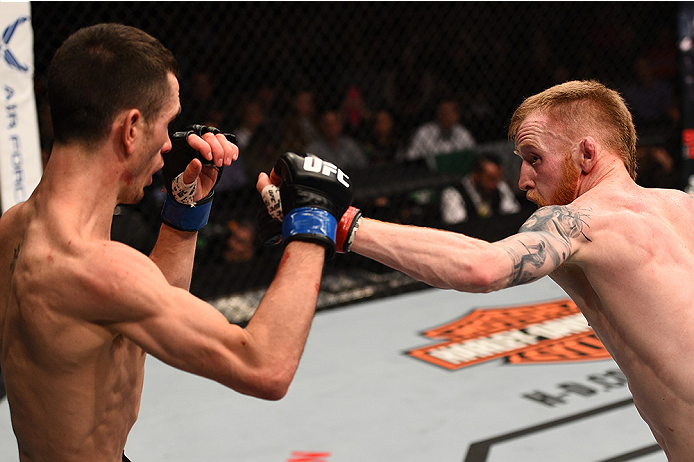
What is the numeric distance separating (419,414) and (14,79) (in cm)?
208

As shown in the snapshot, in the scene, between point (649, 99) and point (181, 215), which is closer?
point (181, 215)

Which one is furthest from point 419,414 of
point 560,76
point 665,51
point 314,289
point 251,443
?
point 665,51

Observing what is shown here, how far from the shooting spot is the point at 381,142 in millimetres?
4848

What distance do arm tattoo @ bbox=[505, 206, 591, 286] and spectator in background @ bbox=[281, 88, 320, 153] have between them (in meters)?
3.03

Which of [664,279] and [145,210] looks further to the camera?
[145,210]

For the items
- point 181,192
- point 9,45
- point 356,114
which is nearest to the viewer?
point 181,192

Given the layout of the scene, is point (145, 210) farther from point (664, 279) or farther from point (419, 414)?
point (664, 279)

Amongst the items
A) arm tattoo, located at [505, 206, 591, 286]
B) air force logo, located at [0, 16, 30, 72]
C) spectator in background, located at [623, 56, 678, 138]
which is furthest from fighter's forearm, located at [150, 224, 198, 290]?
spectator in background, located at [623, 56, 678, 138]

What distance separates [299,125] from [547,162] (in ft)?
9.90

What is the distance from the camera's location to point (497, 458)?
2186 mm

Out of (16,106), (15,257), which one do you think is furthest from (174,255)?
(16,106)

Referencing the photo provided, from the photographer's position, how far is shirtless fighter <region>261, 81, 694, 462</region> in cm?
130

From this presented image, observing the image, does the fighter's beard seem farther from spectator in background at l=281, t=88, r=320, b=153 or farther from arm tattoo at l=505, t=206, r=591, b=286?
spectator in background at l=281, t=88, r=320, b=153

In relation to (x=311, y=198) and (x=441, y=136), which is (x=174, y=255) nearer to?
(x=311, y=198)
